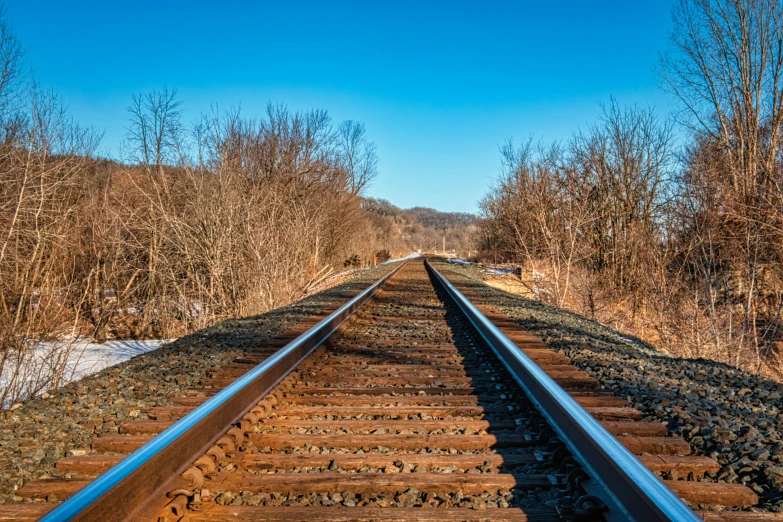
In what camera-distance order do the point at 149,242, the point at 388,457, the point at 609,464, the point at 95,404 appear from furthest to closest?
the point at 149,242 → the point at 95,404 → the point at 388,457 → the point at 609,464

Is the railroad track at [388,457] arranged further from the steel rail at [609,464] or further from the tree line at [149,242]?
the tree line at [149,242]

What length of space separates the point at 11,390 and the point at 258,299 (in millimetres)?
5363

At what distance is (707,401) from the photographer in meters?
3.47

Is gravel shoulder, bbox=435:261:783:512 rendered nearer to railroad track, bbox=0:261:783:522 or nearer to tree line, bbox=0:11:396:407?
railroad track, bbox=0:261:783:522

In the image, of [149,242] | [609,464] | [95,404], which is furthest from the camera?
[149,242]

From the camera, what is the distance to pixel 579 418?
259 centimetres

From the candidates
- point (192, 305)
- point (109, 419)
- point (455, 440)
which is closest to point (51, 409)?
point (109, 419)

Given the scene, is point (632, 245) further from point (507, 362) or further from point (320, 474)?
point (320, 474)

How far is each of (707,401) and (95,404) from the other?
4.04m

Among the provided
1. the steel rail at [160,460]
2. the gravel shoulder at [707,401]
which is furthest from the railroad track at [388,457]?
the gravel shoulder at [707,401]

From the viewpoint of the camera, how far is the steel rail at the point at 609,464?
1.70 metres

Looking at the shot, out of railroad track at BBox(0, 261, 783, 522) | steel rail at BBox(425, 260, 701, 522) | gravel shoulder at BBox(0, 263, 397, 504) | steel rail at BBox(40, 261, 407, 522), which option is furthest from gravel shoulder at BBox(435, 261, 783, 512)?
gravel shoulder at BBox(0, 263, 397, 504)

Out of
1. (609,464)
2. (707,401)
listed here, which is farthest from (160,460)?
(707,401)

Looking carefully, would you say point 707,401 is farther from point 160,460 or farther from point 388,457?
point 160,460
